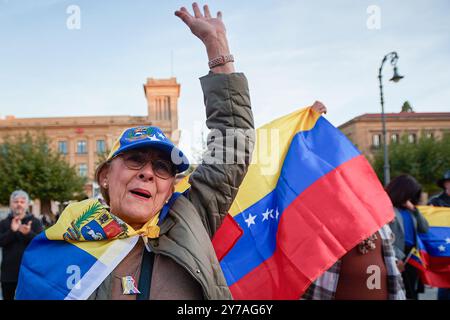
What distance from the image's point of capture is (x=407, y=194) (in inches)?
172

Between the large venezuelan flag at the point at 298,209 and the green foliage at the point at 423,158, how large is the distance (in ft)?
86.4

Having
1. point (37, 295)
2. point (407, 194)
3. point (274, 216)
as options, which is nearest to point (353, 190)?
point (274, 216)

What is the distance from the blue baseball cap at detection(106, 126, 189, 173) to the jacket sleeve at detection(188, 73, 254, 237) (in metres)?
0.16

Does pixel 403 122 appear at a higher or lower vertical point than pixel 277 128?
higher

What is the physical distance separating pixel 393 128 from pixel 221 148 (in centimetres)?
2922

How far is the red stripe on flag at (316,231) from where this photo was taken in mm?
2863

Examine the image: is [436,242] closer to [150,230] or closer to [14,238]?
[150,230]

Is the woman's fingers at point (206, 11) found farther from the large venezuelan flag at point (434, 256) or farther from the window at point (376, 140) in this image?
the window at point (376, 140)

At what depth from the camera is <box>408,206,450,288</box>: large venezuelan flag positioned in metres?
4.48
